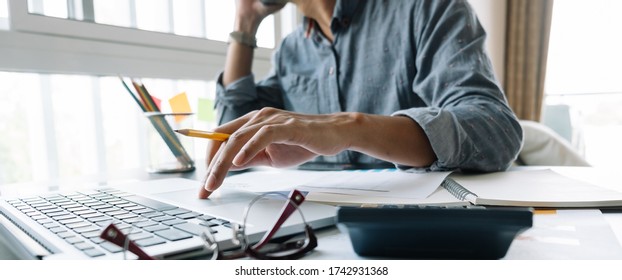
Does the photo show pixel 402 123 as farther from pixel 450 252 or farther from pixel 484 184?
pixel 450 252

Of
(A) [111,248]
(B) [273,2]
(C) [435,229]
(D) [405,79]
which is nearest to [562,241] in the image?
(C) [435,229]

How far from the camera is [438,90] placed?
2.41 feet

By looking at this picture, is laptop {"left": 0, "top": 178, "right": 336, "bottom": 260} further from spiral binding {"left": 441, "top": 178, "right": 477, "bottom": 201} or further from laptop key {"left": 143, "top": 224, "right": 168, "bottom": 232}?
spiral binding {"left": 441, "top": 178, "right": 477, "bottom": 201}

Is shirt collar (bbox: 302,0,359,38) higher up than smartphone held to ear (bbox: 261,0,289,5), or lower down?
lower down

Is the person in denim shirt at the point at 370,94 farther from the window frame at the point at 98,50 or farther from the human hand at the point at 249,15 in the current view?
the window frame at the point at 98,50

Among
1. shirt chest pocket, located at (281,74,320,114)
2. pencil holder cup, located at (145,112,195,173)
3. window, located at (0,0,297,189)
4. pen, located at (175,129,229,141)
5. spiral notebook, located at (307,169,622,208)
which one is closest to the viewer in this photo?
spiral notebook, located at (307,169,622,208)

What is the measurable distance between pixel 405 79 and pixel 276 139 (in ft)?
1.61

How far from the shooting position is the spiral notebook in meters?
0.44

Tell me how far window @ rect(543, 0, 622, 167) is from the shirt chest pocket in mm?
2200

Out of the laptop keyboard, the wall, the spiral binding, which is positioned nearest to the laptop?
the laptop keyboard

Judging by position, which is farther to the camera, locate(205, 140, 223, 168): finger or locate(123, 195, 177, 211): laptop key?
locate(205, 140, 223, 168): finger

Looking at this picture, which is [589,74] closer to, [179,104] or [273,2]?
[273,2]

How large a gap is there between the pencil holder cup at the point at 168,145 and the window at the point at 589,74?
2.51 m
